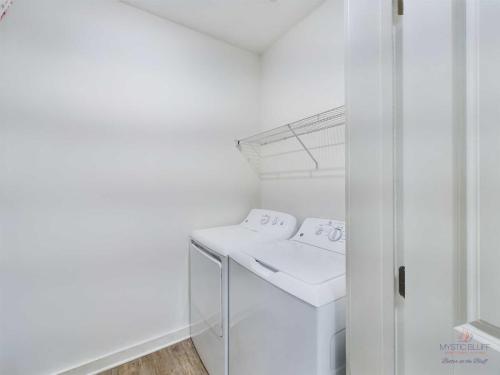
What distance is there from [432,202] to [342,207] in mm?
1115

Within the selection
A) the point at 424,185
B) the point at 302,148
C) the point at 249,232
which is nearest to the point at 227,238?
the point at 249,232

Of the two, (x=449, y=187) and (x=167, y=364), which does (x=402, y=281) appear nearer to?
(x=449, y=187)

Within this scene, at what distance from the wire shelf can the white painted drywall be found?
93 mm

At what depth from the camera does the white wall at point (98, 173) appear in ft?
4.56

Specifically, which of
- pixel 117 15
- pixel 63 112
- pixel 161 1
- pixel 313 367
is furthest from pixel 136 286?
pixel 161 1

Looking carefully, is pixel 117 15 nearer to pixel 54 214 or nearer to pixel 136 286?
pixel 54 214

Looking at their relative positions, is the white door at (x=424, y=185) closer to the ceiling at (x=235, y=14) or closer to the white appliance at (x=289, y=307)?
the white appliance at (x=289, y=307)

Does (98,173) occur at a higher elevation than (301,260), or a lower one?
higher

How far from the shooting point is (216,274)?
57.9 inches

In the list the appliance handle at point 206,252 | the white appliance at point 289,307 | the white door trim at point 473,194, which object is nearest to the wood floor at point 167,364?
the white appliance at point 289,307

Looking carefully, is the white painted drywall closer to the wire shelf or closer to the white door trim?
the wire shelf

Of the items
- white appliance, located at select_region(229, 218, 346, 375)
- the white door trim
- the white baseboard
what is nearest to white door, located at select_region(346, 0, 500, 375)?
the white door trim

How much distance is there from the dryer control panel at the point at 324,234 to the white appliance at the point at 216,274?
20 centimetres

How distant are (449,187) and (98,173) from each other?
1.88 meters
